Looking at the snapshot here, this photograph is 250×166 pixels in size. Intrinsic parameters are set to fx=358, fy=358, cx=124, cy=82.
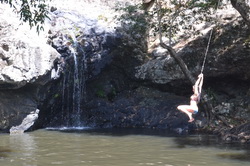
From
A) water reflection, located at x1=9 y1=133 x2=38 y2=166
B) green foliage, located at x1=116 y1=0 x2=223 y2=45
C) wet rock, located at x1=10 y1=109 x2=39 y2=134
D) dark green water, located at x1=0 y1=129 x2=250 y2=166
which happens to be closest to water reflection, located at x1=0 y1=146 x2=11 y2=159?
dark green water, located at x1=0 y1=129 x2=250 y2=166

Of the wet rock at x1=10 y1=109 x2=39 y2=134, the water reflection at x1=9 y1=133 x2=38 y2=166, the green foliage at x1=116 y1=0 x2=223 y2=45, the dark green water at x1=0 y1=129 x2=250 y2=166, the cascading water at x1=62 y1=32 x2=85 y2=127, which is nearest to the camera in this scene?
the dark green water at x1=0 y1=129 x2=250 y2=166

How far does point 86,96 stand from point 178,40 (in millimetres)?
5465

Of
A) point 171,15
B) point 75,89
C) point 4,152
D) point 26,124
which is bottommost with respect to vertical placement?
point 4,152

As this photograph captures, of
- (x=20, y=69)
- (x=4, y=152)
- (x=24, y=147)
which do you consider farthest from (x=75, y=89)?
(x=4, y=152)

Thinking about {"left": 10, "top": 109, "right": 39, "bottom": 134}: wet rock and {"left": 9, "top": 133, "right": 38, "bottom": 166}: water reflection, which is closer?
{"left": 9, "top": 133, "right": 38, "bottom": 166}: water reflection

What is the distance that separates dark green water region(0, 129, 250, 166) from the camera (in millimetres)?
8641

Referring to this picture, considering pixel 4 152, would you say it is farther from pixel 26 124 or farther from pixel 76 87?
pixel 76 87

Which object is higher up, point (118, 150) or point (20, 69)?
point (20, 69)

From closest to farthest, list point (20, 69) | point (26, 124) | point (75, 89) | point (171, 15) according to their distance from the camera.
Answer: point (20, 69) < point (26, 124) < point (171, 15) < point (75, 89)

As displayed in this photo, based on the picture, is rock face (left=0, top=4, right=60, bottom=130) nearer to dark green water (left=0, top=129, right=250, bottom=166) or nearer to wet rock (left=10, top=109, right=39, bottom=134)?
wet rock (left=10, top=109, right=39, bottom=134)

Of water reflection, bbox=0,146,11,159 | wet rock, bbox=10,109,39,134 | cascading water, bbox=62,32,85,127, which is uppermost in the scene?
cascading water, bbox=62,32,85,127

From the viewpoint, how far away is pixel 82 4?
831 inches

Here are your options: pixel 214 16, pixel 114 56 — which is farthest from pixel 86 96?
pixel 214 16

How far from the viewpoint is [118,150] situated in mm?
10125
